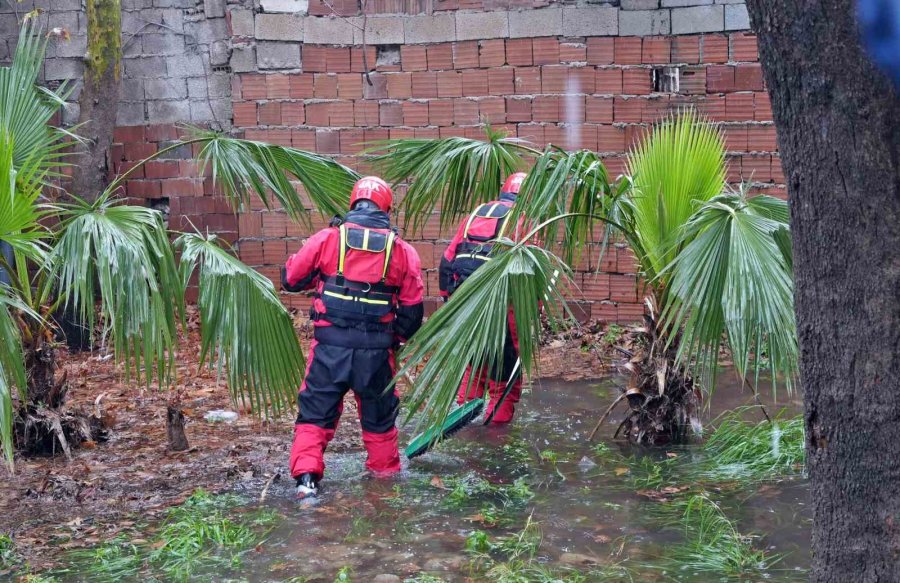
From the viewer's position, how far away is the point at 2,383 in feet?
12.1

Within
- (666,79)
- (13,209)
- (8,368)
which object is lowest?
(8,368)

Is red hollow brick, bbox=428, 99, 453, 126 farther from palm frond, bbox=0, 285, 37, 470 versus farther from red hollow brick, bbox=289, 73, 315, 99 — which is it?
palm frond, bbox=0, 285, 37, 470

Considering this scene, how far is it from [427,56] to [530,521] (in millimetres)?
5131

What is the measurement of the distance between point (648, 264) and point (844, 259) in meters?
3.06

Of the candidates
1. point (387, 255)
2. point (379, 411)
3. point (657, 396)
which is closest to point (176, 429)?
point (379, 411)

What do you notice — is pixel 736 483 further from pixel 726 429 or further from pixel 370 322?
pixel 370 322

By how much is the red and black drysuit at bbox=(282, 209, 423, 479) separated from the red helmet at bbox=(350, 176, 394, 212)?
0.10 meters

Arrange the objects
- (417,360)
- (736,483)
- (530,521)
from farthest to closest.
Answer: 1. (736,483)
2. (530,521)
3. (417,360)

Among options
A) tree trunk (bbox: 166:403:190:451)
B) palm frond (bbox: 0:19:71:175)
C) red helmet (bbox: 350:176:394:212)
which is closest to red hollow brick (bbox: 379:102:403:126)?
red helmet (bbox: 350:176:394:212)

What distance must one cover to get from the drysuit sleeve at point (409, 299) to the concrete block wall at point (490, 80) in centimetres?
311

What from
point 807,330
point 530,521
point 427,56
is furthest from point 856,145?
point 427,56

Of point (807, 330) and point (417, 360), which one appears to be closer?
point (807, 330)

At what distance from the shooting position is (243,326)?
5105 mm

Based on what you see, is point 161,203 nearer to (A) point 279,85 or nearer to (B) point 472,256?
(A) point 279,85
